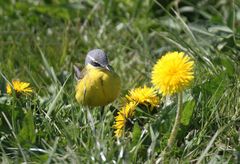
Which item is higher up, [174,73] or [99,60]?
[174,73]

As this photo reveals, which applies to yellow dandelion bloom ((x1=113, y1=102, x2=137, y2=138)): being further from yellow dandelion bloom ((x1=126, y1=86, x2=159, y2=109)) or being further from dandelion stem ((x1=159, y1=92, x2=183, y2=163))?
dandelion stem ((x1=159, y1=92, x2=183, y2=163))

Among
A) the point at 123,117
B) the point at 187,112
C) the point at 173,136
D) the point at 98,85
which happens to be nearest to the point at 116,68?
the point at 98,85

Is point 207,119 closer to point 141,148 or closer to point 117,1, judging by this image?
point 141,148

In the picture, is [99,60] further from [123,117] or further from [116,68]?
[116,68]

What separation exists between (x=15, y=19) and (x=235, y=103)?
2.95m

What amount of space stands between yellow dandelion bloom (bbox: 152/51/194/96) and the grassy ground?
0.27 metres

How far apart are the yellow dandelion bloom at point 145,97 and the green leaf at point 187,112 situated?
244mm

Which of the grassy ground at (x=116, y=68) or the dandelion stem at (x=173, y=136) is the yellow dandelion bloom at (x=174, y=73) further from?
the grassy ground at (x=116, y=68)

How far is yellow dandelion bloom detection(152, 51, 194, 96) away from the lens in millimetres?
3168

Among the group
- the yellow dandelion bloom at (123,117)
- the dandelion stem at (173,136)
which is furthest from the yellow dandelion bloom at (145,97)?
the dandelion stem at (173,136)

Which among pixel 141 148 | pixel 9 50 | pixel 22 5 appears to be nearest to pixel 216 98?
pixel 141 148

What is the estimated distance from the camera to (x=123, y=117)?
12.0 feet

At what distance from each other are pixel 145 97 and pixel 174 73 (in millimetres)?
617

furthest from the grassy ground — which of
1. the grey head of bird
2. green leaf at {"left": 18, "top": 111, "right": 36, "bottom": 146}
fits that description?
the grey head of bird
